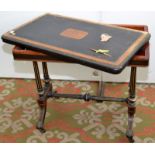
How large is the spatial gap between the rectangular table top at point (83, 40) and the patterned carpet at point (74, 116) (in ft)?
2.27

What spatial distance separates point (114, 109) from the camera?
210cm

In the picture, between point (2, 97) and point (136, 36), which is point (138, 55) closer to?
→ point (136, 36)

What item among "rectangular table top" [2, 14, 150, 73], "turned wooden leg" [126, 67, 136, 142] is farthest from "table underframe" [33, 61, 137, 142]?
"rectangular table top" [2, 14, 150, 73]

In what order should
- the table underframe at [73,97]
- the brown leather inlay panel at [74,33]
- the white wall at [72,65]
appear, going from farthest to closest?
1. the white wall at [72,65]
2. the table underframe at [73,97]
3. the brown leather inlay panel at [74,33]

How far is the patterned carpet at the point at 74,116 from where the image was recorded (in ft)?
6.12

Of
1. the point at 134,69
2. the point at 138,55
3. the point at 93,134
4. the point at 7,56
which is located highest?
the point at 138,55

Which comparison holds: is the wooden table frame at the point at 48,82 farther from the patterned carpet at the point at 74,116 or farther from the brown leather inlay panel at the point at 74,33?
the brown leather inlay panel at the point at 74,33

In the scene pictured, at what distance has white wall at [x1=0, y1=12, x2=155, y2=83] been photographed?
6.80 ft

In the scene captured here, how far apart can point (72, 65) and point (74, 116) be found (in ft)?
1.56

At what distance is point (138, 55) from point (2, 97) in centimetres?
129

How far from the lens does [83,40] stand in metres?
1.51

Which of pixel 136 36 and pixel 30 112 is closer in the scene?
pixel 136 36

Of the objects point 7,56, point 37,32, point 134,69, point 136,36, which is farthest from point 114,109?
point 7,56

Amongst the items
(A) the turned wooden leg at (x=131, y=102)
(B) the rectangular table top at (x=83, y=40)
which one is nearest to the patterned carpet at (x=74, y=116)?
(A) the turned wooden leg at (x=131, y=102)
